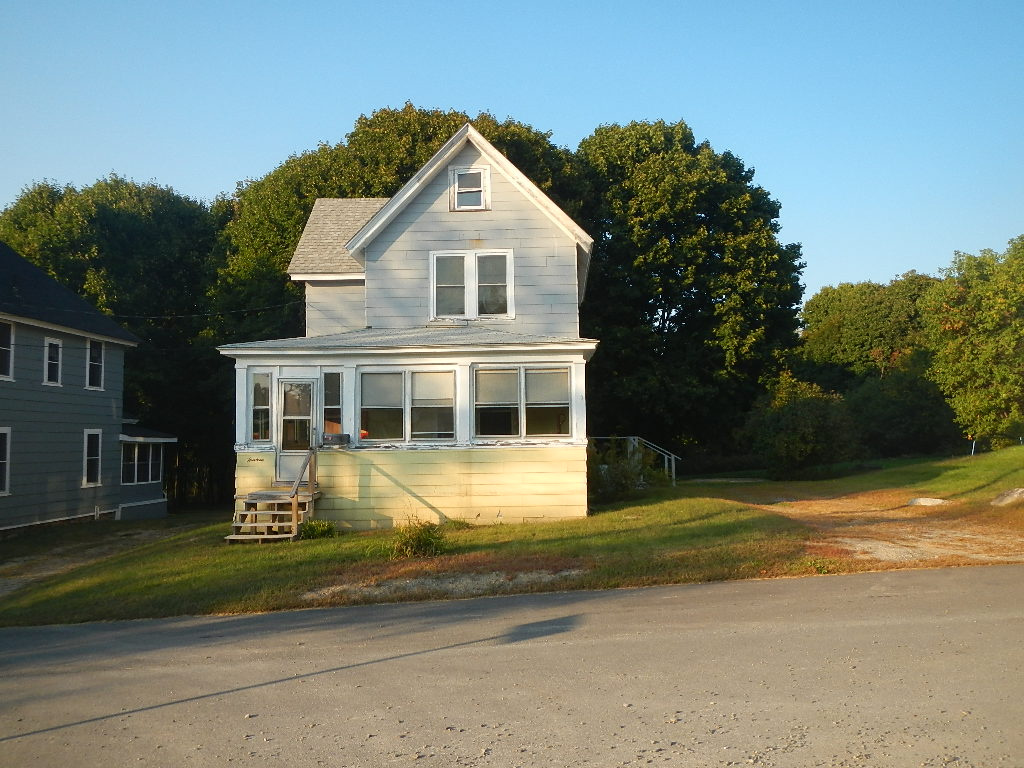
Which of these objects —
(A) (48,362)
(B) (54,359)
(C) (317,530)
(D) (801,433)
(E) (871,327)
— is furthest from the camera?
(E) (871,327)

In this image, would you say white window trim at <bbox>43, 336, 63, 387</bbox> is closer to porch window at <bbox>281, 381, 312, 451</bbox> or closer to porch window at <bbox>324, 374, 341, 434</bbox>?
porch window at <bbox>281, 381, 312, 451</bbox>

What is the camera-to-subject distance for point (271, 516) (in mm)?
17641

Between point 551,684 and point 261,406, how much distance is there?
12670 mm

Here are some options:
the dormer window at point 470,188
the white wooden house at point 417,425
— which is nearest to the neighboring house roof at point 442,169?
the dormer window at point 470,188

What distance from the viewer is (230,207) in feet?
153

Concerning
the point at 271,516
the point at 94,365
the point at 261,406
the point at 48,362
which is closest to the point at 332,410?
the point at 261,406

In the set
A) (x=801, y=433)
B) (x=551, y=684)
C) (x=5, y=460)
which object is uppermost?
(x=801, y=433)

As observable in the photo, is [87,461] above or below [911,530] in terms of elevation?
above

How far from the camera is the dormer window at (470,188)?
838 inches

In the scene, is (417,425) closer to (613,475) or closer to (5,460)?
(613,475)

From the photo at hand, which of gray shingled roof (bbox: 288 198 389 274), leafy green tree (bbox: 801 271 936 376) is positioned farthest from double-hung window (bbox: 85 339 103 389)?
leafy green tree (bbox: 801 271 936 376)

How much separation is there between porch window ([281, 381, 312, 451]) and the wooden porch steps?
1236 millimetres

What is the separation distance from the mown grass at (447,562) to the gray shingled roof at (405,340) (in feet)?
12.5

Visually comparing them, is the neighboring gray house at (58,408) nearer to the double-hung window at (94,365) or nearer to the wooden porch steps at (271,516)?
the double-hung window at (94,365)
